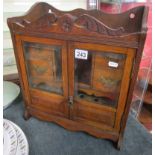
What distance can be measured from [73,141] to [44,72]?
1.62 feet

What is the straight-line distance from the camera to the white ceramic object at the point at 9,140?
839 millimetres

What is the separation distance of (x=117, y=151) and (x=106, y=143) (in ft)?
0.27

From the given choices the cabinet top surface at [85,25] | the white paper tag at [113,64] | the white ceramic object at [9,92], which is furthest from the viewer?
the white ceramic object at [9,92]

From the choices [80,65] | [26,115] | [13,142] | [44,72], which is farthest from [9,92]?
[80,65]

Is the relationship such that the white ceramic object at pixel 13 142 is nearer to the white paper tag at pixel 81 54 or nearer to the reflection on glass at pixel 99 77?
the reflection on glass at pixel 99 77

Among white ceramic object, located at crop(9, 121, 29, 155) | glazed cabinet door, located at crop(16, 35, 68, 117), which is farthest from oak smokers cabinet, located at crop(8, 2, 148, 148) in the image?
white ceramic object, located at crop(9, 121, 29, 155)

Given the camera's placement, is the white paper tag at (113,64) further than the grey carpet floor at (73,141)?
No

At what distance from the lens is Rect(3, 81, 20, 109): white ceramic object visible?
1.42 metres

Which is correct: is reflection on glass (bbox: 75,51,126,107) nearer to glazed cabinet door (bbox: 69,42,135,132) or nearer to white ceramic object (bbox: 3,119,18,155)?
glazed cabinet door (bbox: 69,42,135,132)

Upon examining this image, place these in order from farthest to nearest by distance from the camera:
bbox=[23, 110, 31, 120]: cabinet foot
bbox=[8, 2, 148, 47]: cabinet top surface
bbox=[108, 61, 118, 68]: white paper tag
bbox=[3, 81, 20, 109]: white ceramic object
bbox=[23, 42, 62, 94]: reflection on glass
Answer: bbox=[3, 81, 20, 109]: white ceramic object
bbox=[23, 110, 31, 120]: cabinet foot
bbox=[23, 42, 62, 94]: reflection on glass
bbox=[108, 61, 118, 68]: white paper tag
bbox=[8, 2, 148, 47]: cabinet top surface

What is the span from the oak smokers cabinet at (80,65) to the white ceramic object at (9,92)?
29 cm

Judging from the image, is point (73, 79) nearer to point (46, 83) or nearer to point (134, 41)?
point (46, 83)

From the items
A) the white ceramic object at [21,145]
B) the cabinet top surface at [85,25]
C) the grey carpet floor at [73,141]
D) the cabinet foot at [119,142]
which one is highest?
the cabinet top surface at [85,25]

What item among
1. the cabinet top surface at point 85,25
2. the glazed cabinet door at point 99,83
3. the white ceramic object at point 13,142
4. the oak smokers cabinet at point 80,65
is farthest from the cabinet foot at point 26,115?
the cabinet top surface at point 85,25
